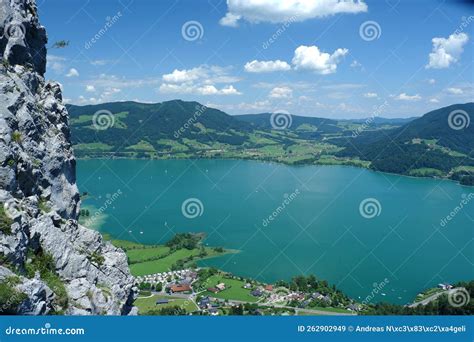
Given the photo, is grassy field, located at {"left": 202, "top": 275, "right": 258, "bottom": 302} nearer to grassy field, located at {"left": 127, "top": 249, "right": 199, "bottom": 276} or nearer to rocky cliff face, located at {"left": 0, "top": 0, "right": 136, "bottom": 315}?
grassy field, located at {"left": 127, "top": 249, "right": 199, "bottom": 276}

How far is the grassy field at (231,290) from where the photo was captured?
17.6 m

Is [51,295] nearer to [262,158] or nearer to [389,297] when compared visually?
[389,297]

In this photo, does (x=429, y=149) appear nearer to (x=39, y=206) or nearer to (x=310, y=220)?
(x=310, y=220)

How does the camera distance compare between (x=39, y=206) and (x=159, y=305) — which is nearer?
(x=39, y=206)

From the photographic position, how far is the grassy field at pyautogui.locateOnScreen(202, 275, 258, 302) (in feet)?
57.8

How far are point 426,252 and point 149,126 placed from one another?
61889 millimetres

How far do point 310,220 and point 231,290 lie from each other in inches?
509

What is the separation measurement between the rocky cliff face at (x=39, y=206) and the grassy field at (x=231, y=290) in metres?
12.6

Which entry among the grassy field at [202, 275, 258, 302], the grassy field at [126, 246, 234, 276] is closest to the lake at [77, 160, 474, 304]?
the grassy field at [126, 246, 234, 276]

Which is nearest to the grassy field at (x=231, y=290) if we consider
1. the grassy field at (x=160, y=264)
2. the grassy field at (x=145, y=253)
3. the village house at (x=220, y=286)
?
the village house at (x=220, y=286)

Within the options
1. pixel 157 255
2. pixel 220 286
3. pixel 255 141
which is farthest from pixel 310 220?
pixel 255 141

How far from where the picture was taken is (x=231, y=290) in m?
18.4

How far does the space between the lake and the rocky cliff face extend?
1563cm

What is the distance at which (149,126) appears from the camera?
78.8 m
